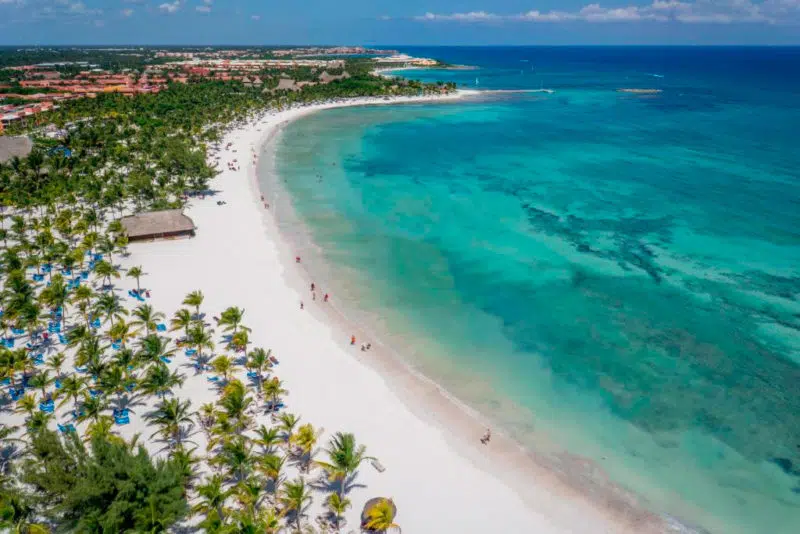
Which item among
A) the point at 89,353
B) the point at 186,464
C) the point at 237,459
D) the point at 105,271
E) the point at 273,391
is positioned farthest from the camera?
the point at 105,271

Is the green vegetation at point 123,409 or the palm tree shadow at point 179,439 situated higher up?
the green vegetation at point 123,409

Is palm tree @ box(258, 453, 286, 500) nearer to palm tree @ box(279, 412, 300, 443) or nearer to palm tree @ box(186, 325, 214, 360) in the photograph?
palm tree @ box(279, 412, 300, 443)

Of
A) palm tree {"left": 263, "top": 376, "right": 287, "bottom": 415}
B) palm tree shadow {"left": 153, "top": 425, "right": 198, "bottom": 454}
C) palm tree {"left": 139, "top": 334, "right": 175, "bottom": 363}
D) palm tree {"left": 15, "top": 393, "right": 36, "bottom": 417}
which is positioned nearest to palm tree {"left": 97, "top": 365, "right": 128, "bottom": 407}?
palm tree {"left": 139, "top": 334, "right": 175, "bottom": 363}

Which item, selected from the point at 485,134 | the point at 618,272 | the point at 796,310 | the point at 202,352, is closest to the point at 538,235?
the point at 618,272

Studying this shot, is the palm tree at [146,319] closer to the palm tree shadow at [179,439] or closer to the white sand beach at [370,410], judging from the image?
the white sand beach at [370,410]

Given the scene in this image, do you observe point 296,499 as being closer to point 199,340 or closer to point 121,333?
point 199,340

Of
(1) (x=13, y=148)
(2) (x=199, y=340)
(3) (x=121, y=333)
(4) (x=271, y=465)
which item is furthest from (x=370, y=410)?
(1) (x=13, y=148)

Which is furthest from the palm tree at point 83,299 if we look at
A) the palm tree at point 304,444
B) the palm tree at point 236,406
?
the palm tree at point 304,444
